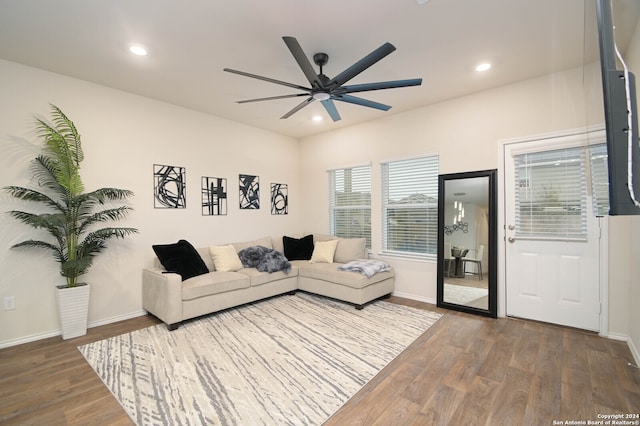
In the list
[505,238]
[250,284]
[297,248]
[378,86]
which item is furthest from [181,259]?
[505,238]

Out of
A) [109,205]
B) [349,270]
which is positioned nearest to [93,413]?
[109,205]

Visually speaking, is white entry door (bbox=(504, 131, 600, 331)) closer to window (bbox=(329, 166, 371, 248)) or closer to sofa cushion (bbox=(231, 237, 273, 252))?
window (bbox=(329, 166, 371, 248))

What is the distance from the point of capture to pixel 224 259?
13.3 ft

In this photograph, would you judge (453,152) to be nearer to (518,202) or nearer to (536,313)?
(518,202)

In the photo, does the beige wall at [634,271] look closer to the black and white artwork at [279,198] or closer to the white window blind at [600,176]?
the white window blind at [600,176]

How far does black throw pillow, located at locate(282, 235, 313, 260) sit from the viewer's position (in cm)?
502

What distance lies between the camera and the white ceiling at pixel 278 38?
7.08 ft

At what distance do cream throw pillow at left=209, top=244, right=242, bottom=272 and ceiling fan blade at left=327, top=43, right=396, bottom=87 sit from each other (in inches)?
108

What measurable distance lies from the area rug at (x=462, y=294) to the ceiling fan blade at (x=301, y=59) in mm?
3042

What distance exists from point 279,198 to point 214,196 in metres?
1.32

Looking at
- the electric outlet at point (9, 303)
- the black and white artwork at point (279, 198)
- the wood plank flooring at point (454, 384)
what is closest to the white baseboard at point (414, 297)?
the wood plank flooring at point (454, 384)

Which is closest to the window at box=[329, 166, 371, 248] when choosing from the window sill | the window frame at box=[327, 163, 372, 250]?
the window frame at box=[327, 163, 372, 250]

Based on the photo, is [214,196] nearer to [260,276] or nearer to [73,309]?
[260,276]

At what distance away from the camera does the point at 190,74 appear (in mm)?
3141
